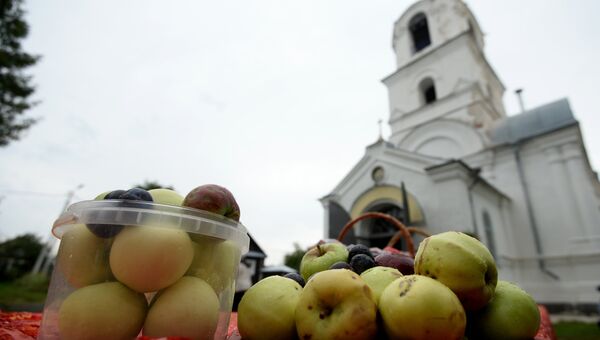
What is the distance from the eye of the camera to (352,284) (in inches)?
35.6

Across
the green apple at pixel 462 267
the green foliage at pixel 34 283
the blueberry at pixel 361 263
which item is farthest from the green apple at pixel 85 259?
the green foliage at pixel 34 283

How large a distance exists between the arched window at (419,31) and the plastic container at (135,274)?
19.1 m

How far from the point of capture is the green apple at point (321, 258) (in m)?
1.42

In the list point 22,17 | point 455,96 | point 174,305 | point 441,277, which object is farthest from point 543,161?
A: point 22,17

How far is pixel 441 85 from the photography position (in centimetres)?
1416

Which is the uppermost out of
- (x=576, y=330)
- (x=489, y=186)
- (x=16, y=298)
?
(x=489, y=186)

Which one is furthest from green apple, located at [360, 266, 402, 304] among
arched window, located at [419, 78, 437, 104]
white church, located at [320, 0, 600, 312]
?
arched window, located at [419, 78, 437, 104]

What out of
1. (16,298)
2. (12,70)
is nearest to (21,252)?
(16,298)

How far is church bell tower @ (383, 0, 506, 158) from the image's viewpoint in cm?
1270

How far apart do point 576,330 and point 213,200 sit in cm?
962

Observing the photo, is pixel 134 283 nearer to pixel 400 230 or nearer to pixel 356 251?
pixel 356 251

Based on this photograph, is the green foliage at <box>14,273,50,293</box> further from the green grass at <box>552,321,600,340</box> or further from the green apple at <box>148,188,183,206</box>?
the green grass at <box>552,321,600,340</box>

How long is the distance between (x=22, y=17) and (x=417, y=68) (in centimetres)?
1742

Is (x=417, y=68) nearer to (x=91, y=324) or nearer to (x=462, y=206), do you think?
(x=462, y=206)
